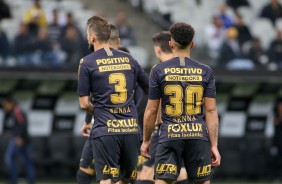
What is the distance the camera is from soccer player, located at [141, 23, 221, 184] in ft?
33.9

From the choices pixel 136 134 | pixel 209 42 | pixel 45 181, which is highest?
pixel 209 42

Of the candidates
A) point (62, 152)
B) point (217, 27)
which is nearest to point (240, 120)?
point (217, 27)

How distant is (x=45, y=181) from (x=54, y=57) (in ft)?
8.75

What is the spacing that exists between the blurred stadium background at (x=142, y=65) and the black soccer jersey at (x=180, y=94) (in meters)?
10.4

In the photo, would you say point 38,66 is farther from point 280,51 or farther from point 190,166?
point 190,166

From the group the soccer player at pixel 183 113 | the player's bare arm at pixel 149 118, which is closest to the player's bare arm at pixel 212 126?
the soccer player at pixel 183 113

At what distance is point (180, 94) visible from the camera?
10.4 meters

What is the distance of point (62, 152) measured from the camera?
21.6m

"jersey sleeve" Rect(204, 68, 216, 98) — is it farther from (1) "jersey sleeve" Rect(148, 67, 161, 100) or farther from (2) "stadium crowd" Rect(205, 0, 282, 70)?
(2) "stadium crowd" Rect(205, 0, 282, 70)

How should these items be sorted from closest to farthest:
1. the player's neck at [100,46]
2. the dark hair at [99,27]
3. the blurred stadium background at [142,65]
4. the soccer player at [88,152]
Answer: the dark hair at [99,27] → the player's neck at [100,46] → the soccer player at [88,152] → the blurred stadium background at [142,65]

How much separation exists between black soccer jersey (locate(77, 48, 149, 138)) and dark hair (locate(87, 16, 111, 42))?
0.16 m

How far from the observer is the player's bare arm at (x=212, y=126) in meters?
10.4

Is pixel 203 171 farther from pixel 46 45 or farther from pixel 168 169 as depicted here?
pixel 46 45

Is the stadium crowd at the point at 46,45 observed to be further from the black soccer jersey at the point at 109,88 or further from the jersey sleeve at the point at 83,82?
the jersey sleeve at the point at 83,82
